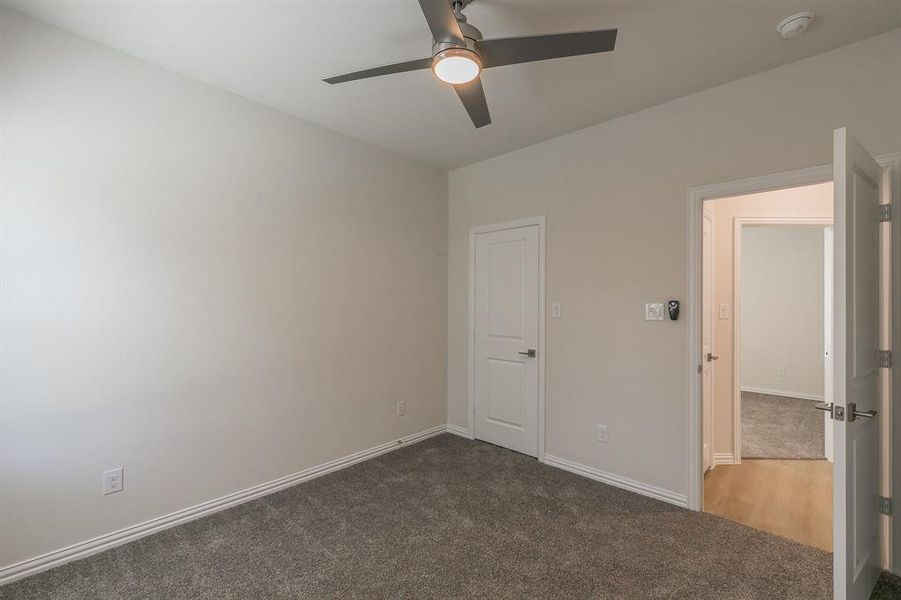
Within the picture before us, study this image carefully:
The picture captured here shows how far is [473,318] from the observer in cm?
408

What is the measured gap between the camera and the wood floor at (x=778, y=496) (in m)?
2.47

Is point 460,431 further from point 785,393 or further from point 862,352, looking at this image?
point 785,393

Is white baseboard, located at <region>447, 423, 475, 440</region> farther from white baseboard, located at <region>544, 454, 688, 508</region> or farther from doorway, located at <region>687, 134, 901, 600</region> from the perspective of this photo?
doorway, located at <region>687, 134, 901, 600</region>

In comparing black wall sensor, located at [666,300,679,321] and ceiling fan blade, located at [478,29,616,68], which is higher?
ceiling fan blade, located at [478,29,616,68]

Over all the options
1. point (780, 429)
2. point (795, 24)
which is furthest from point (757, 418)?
point (795, 24)

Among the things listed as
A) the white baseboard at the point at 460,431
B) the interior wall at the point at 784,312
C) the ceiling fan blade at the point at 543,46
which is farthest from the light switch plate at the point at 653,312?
the interior wall at the point at 784,312

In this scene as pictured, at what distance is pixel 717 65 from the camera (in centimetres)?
234

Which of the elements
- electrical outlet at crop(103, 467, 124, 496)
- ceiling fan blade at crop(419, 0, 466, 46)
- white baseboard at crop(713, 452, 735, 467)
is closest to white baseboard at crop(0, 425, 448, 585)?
electrical outlet at crop(103, 467, 124, 496)

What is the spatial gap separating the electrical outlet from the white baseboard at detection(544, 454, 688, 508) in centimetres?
289

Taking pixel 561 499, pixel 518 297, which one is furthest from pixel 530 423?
pixel 518 297

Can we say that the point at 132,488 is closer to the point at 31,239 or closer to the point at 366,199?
the point at 31,239

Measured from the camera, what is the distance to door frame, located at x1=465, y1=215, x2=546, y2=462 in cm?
349

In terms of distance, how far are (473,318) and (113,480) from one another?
2882mm

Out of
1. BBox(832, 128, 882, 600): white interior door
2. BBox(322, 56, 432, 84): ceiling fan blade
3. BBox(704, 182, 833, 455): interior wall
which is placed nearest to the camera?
BBox(832, 128, 882, 600): white interior door
